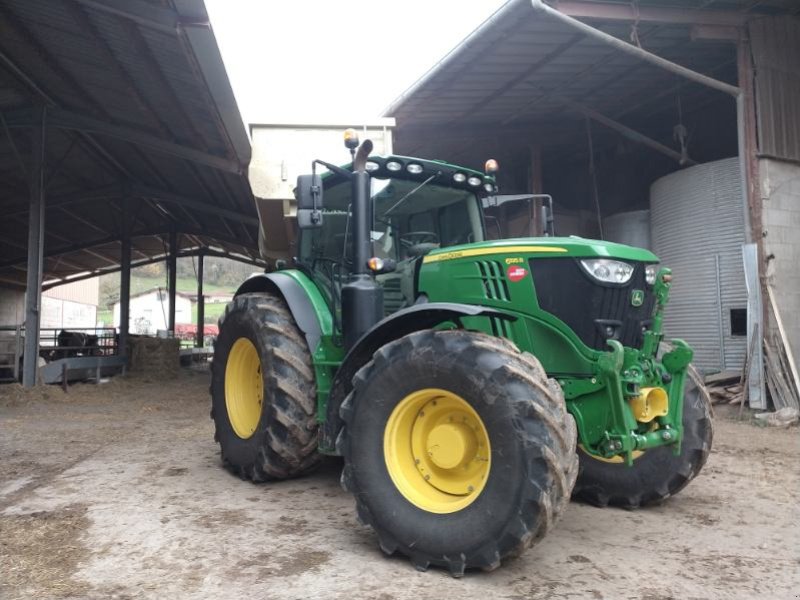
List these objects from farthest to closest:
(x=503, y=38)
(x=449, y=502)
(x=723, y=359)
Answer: (x=723, y=359), (x=503, y=38), (x=449, y=502)

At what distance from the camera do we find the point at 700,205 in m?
10.5

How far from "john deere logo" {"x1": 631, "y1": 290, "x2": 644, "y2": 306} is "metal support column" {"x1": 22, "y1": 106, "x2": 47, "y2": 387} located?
38.4 ft

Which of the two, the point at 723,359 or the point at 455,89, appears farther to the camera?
the point at 455,89

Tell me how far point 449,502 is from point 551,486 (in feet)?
2.09

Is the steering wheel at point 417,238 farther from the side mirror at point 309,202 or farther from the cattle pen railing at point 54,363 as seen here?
the cattle pen railing at point 54,363

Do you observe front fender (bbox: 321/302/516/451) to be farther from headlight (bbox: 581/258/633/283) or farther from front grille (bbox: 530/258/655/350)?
headlight (bbox: 581/258/633/283)

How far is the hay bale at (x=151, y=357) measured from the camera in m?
17.5

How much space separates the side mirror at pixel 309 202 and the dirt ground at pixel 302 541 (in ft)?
6.24

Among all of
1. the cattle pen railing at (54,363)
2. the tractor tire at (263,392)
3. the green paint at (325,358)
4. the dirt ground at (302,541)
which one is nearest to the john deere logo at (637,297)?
the dirt ground at (302,541)

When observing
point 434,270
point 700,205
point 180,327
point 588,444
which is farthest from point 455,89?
point 180,327

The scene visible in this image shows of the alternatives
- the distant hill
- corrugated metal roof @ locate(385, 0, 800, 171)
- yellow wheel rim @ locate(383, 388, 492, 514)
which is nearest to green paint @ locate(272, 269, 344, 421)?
yellow wheel rim @ locate(383, 388, 492, 514)

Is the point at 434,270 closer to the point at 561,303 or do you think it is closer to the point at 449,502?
the point at 561,303

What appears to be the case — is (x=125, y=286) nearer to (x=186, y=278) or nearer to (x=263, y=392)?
(x=263, y=392)

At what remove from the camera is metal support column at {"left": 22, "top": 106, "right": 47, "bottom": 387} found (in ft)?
40.3
